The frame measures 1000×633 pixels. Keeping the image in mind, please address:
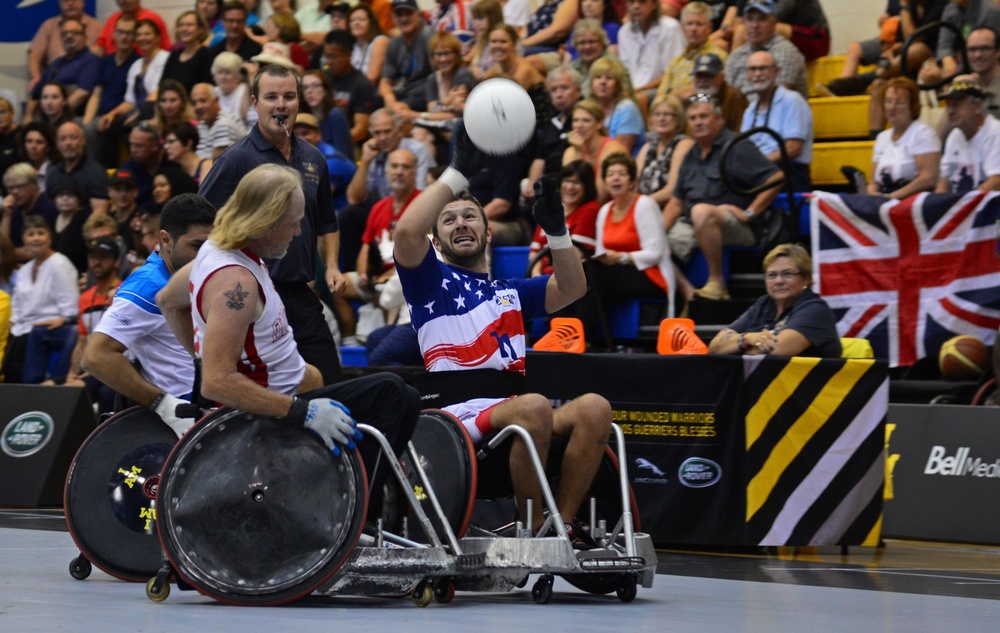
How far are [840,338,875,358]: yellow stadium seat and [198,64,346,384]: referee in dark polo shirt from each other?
3.50 metres

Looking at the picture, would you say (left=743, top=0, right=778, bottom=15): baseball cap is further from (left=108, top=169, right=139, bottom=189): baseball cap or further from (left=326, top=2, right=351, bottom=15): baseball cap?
(left=108, top=169, right=139, bottom=189): baseball cap

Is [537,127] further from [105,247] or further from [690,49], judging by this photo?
[105,247]

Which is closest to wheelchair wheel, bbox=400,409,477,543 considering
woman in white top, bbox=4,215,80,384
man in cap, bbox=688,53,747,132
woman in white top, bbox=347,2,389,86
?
man in cap, bbox=688,53,747,132

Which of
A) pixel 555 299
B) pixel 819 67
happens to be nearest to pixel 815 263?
pixel 819 67

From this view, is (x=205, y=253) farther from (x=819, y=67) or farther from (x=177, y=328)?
(x=819, y=67)

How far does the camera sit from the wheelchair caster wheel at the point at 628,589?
6051 mm

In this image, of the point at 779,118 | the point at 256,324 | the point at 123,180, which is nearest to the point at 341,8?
the point at 123,180

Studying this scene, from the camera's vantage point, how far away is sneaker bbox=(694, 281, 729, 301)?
11109 mm

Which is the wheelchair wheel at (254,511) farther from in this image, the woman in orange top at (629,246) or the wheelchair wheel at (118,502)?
the woman in orange top at (629,246)

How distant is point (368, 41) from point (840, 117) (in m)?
5.22

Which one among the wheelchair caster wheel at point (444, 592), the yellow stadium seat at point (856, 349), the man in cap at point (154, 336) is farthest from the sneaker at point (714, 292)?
the wheelchair caster wheel at point (444, 592)

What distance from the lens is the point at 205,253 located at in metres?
5.55

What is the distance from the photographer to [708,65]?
11.9m

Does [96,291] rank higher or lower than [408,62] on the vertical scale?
lower
